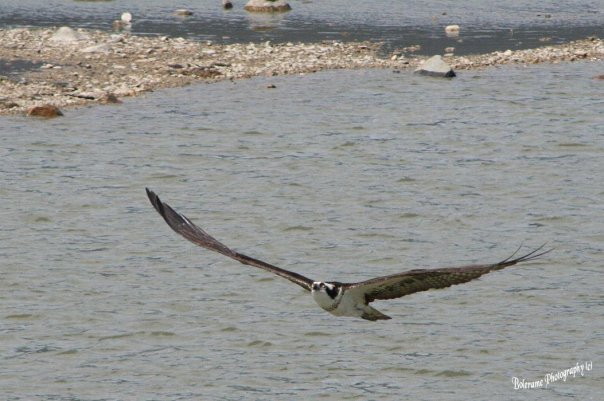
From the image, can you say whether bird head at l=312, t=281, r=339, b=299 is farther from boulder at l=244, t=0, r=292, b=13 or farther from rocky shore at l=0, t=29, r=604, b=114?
boulder at l=244, t=0, r=292, b=13

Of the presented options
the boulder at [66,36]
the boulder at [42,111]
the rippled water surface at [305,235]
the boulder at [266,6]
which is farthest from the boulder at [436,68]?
the boulder at [266,6]

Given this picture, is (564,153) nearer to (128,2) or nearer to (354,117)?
(354,117)

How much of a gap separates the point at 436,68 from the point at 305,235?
12477 mm

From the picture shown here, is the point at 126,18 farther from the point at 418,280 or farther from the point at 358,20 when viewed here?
the point at 418,280

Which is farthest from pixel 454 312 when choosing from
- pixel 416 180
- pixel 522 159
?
pixel 522 159

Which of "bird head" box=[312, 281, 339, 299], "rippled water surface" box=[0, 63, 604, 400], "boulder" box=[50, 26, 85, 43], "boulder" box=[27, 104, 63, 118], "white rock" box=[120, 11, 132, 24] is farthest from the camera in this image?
"white rock" box=[120, 11, 132, 24]

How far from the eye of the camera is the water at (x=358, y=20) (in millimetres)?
38906

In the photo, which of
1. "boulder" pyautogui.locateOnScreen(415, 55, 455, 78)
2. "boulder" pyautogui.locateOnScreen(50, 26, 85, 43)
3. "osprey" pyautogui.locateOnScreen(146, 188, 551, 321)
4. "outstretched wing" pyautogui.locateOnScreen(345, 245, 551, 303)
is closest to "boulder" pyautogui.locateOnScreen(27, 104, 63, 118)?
"boulder" pyautogui.locateOnScreen(50, 26, 85, 43)

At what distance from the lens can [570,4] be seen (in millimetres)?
48719

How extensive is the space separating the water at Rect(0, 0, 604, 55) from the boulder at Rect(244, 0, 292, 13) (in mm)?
430

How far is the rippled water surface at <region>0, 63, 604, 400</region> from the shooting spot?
17.3 m

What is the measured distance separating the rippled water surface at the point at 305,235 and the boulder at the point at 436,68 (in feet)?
1.29

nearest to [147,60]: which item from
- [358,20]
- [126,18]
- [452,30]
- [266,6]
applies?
[126,18]

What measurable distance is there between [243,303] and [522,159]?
1022 centimetres
